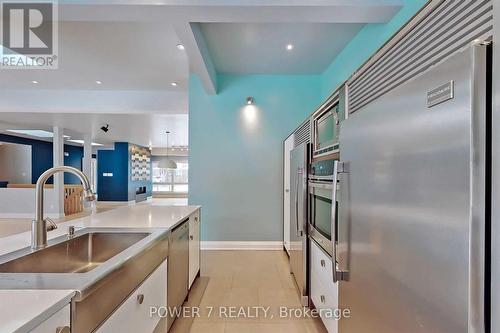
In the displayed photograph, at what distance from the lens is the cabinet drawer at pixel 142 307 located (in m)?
1.15

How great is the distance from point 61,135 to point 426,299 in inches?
377

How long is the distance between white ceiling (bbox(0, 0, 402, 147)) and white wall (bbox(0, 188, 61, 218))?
6.46 ft

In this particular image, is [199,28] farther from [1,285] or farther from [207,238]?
Result: [207,238]

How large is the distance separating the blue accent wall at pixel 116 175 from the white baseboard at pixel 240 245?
855 cm

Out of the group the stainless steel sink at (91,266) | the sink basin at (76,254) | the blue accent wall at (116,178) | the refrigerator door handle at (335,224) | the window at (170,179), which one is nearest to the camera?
the stainless steel sink at (91,266)

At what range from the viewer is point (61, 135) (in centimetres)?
796

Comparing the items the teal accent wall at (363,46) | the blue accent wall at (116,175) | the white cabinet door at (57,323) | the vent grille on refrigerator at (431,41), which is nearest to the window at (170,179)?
the blue accent wall at (116,175)

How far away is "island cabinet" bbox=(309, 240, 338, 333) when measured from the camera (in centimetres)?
179

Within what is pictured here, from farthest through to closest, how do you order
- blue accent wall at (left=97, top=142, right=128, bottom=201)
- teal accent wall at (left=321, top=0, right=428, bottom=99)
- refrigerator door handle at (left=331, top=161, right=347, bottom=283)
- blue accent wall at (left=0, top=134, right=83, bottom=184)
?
blue accent wall at (left=97, top=142, right=128, bottom=201)
blue accent wall at (left=0, top=134, right=83, bottom=184)
teal accent wall at (left=321, top=0, right=428, bottom=99)
refrigerator door handle at (left=331, top=161, right=347, bottom=283)

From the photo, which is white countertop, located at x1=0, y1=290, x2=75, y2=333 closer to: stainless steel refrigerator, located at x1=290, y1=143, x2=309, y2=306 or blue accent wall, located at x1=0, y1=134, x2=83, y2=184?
stainless steel refrigerator, located at x1=290, y1=143, x2=309, y2=306

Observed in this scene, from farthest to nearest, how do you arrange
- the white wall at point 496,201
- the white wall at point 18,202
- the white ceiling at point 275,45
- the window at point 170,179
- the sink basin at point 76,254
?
1. the window at point 170,179
2. the white wall at point 18,202
3. the white ceiling at point 275,45
4. the sink basin at point 76,254
5. the white wall at point 496,201

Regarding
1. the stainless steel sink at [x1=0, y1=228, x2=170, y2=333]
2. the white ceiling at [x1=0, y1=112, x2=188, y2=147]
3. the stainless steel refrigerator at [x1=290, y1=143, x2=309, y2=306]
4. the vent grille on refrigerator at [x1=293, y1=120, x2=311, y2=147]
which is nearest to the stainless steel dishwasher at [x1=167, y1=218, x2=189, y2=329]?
the stainless steel sink at [x1=0, y1=228, x2=170, y2=333]

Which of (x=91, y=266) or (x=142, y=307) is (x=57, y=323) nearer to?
(x=142, y=307)

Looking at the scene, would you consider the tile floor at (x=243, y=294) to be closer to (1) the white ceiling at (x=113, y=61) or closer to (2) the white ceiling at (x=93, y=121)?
(1) the white ceiling at (x=113, y=61)
